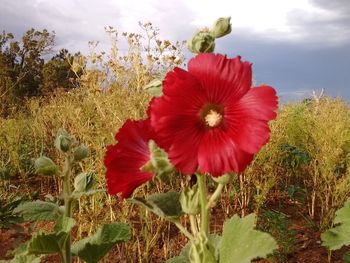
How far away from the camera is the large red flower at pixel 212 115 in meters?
0.67

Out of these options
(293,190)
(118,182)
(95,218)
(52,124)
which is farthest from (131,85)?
(118,182)

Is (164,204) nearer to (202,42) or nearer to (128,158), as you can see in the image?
(128,158)

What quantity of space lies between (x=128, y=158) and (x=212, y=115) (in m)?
0.15

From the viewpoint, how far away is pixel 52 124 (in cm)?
492

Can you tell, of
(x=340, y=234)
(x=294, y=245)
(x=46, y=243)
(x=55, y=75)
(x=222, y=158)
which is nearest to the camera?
(x=222, y=158)

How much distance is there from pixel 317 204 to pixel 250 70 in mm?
2802

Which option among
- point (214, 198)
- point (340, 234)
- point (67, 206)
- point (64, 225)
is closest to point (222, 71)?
point (214, 198)


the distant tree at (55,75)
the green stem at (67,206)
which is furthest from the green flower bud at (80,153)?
the distant tree at (55,75)

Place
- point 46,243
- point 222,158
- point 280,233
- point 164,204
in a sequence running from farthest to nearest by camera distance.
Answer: point 280,233 → point 46,243 → point 164,204 → point 222,158

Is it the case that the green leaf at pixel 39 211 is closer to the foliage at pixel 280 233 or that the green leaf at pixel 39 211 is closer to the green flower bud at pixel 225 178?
the green flower bud at pixel 225 178

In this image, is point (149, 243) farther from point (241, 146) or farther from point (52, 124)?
point (52, 124)

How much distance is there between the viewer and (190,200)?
2.37ft

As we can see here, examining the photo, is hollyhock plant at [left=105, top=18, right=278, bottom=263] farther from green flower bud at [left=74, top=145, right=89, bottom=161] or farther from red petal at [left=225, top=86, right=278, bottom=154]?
green flower bud at [left=74, top=145, right=89, bottom=161]

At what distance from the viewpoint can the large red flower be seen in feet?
2.20
